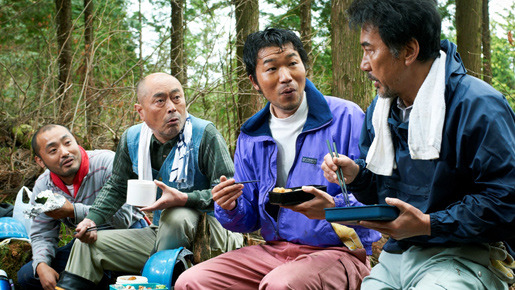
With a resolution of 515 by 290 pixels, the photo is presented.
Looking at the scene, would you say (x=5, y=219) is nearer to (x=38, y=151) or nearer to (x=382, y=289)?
(x=38, y=151)

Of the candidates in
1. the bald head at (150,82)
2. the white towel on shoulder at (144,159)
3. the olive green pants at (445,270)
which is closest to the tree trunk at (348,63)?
the bald head at (150,82)

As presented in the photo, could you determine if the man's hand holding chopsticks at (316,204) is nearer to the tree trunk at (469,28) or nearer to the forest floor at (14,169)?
the forest floor at (14,169)

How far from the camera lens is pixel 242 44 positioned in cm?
705

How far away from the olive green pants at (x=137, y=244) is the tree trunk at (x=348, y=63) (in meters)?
1.61

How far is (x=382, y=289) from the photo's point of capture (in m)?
2.31

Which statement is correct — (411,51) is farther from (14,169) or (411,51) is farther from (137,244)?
(14,169)

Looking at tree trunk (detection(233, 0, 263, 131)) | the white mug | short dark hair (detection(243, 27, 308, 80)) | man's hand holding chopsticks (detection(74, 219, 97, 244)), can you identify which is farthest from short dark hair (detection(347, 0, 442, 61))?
tree trunk (detection(233, 0, 263, 131))

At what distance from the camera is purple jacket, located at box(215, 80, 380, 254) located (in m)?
2.99

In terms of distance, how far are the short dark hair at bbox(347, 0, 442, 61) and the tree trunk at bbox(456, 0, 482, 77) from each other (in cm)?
590

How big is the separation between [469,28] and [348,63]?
4123 millimetres

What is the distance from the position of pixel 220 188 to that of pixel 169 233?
0.81 metres

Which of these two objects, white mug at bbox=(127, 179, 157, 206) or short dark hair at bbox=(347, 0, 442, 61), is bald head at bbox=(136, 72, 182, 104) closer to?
white mug at bbox=(127, 179, 157, 206)

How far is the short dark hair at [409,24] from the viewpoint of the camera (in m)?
2.21

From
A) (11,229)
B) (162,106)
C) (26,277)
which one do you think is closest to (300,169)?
(162,106)
